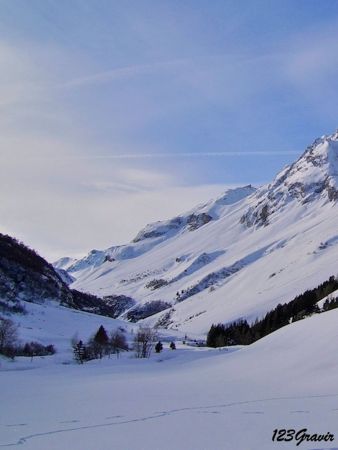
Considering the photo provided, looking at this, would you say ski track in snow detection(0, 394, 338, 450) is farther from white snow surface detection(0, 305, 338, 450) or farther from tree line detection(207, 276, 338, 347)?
tree line detection(207, 276, 338, 347)

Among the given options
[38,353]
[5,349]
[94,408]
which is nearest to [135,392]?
[94,408]

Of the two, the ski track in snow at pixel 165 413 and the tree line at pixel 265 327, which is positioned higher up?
the tree line at pixel 265 327

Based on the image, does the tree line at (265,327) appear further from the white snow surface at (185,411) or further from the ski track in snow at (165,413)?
the ski track in snow at (165,413)

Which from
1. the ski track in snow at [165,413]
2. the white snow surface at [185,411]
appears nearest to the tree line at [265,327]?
the white snow surface at [185,411]

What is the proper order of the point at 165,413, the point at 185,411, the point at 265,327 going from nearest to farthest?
the point at 165,413, the point at 185,411, the point at 265,327

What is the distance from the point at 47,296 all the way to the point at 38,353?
7748cm

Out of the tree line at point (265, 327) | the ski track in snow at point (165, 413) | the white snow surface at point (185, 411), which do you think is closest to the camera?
the white snow surface at point (185, 411)

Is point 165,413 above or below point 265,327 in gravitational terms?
below

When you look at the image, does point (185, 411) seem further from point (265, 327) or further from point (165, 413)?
point (265, 327)

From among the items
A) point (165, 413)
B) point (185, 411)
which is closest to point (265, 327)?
point (185, 411)

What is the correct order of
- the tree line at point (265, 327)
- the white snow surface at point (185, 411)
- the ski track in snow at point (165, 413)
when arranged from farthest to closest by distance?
1. the tree line at point (265, 327)
2. the ski track in snow at point (165, 413)
3. the white snow surface at point (185, 411)

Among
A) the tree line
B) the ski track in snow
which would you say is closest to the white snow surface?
the ski track in snow

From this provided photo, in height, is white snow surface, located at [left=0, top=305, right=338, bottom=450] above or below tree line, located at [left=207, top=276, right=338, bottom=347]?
below

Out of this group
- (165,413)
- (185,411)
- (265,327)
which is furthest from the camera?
(265,327)
